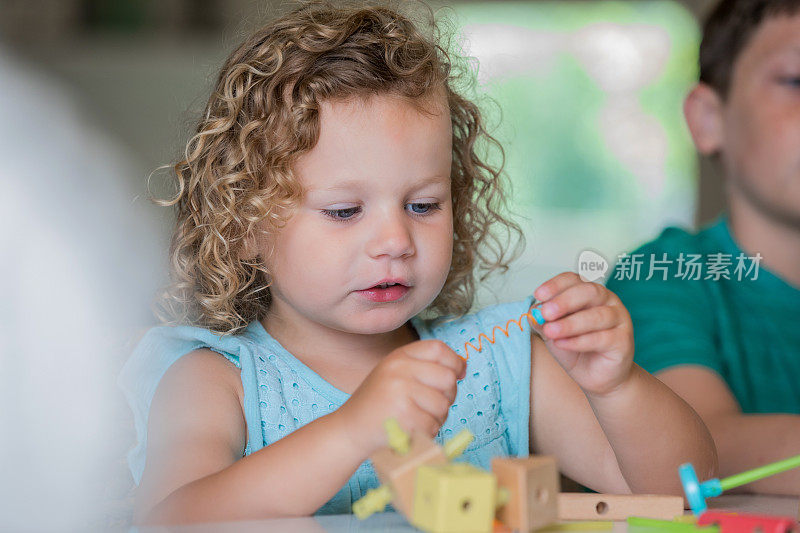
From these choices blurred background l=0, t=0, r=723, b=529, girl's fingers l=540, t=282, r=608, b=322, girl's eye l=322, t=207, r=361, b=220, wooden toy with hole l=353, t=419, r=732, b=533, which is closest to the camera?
wooden toy with hole l=353, t=419, r=732, b=533

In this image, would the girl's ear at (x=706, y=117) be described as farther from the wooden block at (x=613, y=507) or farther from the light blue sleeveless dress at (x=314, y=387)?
the wooden block at (x=613, y=507)

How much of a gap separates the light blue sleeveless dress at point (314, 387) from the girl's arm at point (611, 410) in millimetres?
68

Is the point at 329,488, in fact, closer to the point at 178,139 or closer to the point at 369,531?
the point at 369,531

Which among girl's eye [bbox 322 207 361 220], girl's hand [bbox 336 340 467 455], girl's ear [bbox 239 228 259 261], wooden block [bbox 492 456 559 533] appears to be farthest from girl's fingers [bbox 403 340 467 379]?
girl's ear [bbox 239 228 259 261]

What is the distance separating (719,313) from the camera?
125 cm

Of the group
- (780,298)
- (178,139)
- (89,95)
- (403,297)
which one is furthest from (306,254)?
(89,95)

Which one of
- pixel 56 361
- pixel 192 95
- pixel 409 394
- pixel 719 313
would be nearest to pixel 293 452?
pixel 409 394

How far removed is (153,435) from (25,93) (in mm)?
2518

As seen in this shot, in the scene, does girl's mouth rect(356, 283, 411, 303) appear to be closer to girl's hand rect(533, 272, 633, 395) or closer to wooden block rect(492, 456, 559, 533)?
girl's hand rect(533, 272, 633, 395)

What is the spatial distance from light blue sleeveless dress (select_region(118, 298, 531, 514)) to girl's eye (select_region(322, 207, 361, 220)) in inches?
7.0

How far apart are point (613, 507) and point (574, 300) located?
6.8 inches

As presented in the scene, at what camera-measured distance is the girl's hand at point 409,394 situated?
2.03ft

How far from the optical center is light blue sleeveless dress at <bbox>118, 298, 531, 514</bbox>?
0.88 meters

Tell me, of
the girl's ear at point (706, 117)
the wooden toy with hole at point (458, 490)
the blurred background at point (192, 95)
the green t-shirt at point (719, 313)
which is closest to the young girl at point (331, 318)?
the wooden toy with hole at point (458, 490)
